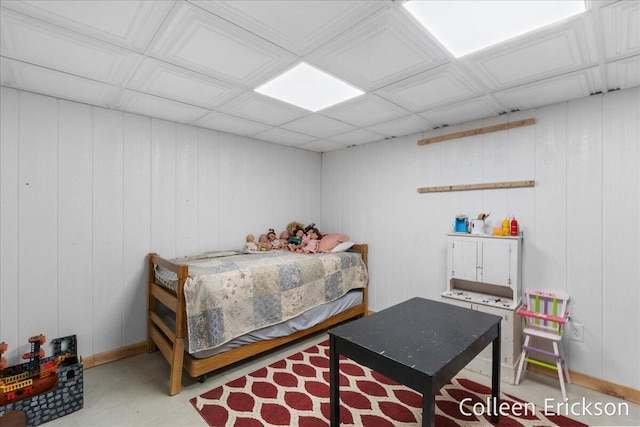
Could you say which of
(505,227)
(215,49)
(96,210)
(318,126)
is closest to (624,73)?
(505,227)

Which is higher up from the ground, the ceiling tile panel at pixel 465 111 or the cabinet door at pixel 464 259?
the ceiling tile panel at pixel 465 111

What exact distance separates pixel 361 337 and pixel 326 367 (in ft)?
4.19

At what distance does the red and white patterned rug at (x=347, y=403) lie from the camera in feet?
6.63

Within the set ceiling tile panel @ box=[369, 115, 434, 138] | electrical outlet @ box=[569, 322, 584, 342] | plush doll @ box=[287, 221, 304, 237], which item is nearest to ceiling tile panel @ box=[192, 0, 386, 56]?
ceiling tile panel @ box=[369, 115, 434, 138]

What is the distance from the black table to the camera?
137 centimetres

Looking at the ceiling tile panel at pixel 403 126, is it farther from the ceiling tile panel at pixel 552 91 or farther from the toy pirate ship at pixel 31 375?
the toy pirate ship at pixel 31 375

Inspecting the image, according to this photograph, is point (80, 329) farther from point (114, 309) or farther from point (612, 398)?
point (612, 398)

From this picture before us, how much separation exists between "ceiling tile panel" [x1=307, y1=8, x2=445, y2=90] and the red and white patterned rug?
7.69 feet

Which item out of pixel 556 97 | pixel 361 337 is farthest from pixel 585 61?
pixel 361 337

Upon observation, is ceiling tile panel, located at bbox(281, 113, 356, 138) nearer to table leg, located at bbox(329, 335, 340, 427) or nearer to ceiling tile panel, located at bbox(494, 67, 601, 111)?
ceiling tile panel, located at bbox(494, 67, 601, 111)

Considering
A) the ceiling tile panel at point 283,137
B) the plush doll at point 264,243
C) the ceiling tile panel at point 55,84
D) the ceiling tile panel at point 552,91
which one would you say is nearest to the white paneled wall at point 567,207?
the ceiling tile panel at point 552,91

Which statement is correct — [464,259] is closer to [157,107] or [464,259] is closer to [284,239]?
[284,239]

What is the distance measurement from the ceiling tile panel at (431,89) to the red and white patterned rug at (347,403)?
7.68ft

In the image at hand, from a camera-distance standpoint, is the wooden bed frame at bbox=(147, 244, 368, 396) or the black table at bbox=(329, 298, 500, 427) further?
the wooden bed frame at bbox=(147, 244, 368, 396)
